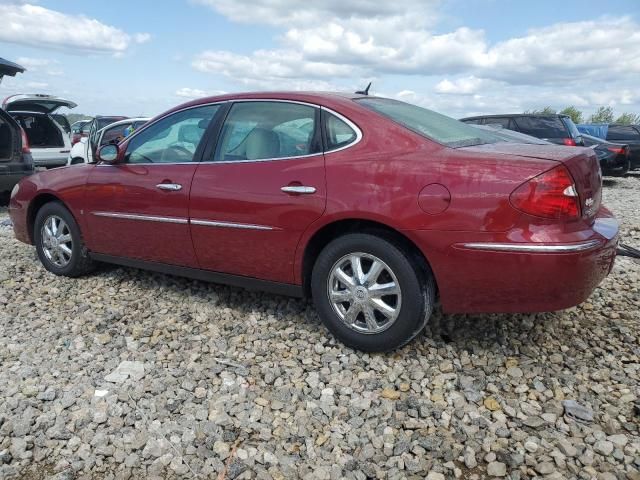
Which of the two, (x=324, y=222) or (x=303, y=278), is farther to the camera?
(x=303, y=278)

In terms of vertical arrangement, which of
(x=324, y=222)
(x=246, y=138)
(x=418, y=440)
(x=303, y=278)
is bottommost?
(x=418, y=440)

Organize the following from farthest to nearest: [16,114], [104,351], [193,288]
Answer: [16,114], [193,288], [104,351]

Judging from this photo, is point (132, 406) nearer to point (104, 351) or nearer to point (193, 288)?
point (104, 351)

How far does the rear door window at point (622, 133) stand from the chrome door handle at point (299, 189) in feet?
46.4

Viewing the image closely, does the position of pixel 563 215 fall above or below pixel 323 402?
above

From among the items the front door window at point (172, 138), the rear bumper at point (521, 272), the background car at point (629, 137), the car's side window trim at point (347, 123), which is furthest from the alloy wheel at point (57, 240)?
the background car at point (629, 137)

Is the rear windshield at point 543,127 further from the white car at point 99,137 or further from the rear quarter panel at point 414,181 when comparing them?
the rear quarter panel at point 414,181

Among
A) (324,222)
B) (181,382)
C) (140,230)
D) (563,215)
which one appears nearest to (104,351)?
(181,382)

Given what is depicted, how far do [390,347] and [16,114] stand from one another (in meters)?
10.7

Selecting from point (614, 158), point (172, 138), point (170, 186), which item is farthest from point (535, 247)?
point (614, 158)

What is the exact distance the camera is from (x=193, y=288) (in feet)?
14.5

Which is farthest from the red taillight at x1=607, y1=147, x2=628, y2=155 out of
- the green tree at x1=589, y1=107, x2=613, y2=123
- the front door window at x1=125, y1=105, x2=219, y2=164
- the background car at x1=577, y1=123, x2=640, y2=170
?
the green tree at x1=589, y1=107, x2=613, y2=123

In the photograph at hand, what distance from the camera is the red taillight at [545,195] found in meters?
2.62

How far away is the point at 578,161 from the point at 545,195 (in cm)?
36
